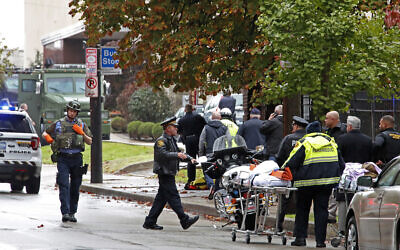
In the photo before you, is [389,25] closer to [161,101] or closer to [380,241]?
[380,241]

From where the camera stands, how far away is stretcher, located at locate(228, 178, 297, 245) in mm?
12242

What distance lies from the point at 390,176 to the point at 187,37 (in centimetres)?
808

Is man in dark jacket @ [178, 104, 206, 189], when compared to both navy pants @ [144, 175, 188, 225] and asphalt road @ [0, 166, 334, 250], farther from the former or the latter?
navy pants @ [144, 175, 188, 225]

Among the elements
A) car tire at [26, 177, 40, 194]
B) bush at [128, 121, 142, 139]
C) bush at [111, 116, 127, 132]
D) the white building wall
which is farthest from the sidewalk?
the white building wall

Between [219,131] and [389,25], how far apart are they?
4.08 meters

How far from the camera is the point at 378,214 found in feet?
32.2

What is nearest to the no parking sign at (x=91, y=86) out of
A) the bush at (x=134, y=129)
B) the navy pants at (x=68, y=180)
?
the navy pants at (x=68, y=180)

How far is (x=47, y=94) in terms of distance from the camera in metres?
38.5

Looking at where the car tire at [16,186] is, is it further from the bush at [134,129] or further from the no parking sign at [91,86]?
the bush at [134,129]

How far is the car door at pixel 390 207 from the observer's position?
9.18 m

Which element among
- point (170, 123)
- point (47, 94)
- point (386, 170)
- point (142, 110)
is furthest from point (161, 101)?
point (386, 170)

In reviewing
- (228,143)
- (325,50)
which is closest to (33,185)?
(228,143)

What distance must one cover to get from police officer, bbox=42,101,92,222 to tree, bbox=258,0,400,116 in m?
3.12

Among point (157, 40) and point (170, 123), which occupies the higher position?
point (157, 40)
